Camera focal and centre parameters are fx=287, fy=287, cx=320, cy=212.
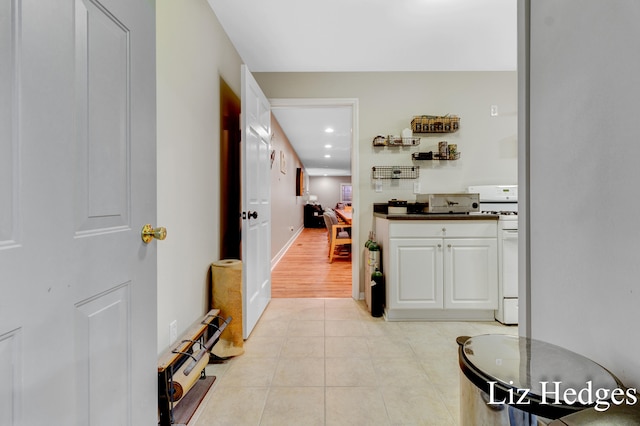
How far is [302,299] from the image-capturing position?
9.98 ft

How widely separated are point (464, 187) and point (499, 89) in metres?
1.07

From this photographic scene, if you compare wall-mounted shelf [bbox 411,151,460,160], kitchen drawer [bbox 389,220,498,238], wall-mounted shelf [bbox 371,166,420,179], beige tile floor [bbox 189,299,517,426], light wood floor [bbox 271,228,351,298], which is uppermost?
wall-mounted shelf [bbox 411,151,460,160]

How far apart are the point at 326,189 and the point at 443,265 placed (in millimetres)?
10422

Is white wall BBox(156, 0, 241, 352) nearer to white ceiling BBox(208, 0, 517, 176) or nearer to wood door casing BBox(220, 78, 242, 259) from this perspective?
wood door casing BBox(220, 78, 242, 259)

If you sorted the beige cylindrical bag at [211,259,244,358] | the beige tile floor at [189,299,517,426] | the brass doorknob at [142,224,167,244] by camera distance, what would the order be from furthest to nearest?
the beige cylindrical bag at [211,259,244,358], the beige tile floor at [189,299,517,426], the brass doorknob at [142,224,167,244]

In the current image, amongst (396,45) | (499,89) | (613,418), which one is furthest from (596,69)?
(499,89)

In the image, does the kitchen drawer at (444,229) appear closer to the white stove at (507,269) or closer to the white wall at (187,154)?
the white stove at (507,269)

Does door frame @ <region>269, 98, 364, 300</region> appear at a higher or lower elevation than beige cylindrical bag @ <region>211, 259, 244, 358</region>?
higher

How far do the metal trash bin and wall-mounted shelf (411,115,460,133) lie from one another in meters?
2.43

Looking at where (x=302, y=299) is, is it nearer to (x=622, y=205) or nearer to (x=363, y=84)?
(x=363, y=84)

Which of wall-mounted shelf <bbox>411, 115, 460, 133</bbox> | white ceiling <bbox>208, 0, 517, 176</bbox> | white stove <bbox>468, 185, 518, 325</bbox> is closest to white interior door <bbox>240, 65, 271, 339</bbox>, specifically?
white ceiling <bbox>208, 0, 517, 176</bbox>

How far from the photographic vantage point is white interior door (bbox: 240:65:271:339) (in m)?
2.10

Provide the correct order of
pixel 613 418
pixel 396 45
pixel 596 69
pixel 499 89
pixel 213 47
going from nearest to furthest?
1. pixel 613 418
2. pixel 596 69
3. pixel 213 47
4. pixel 396 45
5. pixel 499 89

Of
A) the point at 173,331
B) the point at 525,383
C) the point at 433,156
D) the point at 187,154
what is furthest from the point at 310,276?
the point at 525,383
